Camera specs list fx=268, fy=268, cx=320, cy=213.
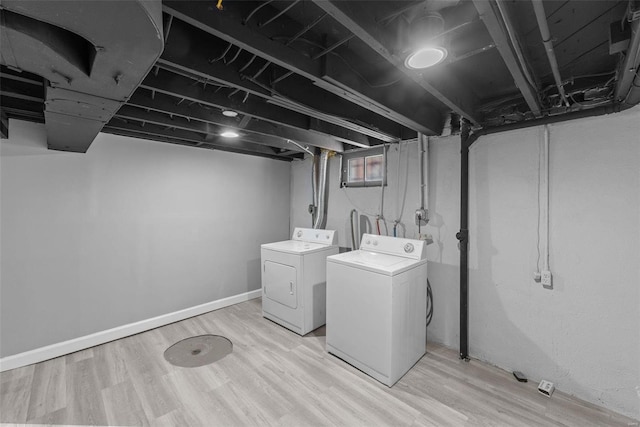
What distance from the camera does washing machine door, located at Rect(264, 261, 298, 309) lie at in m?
2.86

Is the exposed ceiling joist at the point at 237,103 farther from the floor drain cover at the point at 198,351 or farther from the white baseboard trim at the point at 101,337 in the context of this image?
the white baseboard trim at the point at 101,337

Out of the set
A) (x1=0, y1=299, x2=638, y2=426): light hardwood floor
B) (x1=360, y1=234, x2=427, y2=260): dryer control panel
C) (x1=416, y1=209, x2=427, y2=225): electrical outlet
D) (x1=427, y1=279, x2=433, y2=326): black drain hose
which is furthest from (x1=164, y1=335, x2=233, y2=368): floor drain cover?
(x1=416, y1=209, x2=427, y2=225): electrical outlet

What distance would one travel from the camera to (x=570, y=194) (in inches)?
74.1

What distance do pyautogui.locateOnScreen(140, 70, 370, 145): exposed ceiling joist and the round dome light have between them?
1149 mm

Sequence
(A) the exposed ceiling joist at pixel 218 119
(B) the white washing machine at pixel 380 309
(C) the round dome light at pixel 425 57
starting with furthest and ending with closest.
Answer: (B) the white washing machine at pixel 380 309, (A) the exposed ceiling joist at pixel 218 119, (C) the round dome light at pixel 425 57

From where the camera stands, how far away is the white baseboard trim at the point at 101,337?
7.34ft

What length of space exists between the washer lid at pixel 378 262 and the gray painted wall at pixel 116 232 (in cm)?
181

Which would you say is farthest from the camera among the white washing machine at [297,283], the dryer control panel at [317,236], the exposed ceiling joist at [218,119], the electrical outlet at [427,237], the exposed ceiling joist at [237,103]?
the dryer control panel at [317,236]

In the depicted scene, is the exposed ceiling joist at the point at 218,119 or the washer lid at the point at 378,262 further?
the washer lid at the point at 378,262

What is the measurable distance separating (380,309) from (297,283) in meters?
1.04

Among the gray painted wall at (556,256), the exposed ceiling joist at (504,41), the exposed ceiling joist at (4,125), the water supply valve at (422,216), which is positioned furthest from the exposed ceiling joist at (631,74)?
the exposed ceiling joist at (4,125)

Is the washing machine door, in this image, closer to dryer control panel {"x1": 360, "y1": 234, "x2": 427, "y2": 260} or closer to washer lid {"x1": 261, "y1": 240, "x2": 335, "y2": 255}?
washer lid {"x1": 261, "y1": 240, "x2": 335, "y2": 255}

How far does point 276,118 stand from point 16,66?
4.55 ft

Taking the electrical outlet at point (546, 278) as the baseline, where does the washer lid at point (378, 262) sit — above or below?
above
